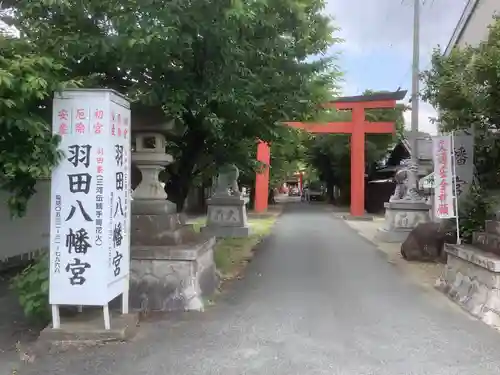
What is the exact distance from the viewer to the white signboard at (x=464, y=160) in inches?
423

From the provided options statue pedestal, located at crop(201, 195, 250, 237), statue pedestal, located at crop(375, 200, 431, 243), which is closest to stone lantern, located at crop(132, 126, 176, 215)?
statue pedestal, located at crop(201, 195, 250, 237)

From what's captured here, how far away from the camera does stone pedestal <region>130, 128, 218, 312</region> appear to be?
6.75 metres

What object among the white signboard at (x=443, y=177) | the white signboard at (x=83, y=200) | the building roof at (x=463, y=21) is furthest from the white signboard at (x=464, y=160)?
the white signboard at (x=83, y=200)

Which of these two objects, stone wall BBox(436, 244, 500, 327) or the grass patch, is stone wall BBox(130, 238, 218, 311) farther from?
stone wall BBox(436, 244, 500, 327)

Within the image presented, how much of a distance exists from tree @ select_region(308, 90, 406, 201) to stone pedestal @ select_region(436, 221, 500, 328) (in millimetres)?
23713

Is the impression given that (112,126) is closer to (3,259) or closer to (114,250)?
(114,250)

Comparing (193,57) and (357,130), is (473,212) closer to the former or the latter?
(193,57)

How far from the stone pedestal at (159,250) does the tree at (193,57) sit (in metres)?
0.71

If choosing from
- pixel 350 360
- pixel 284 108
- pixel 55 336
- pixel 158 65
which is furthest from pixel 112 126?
pixel 284 108

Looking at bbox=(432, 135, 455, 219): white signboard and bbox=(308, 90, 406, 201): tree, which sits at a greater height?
bbox=(308, 90, 406, 201): tree

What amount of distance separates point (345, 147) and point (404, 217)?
18741 mm

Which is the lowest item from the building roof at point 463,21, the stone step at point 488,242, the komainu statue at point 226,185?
the stone step at point 488,242

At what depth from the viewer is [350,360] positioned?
4996mm

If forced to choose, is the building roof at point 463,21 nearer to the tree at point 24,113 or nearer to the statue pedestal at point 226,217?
the statue pedestal at point 226,217
